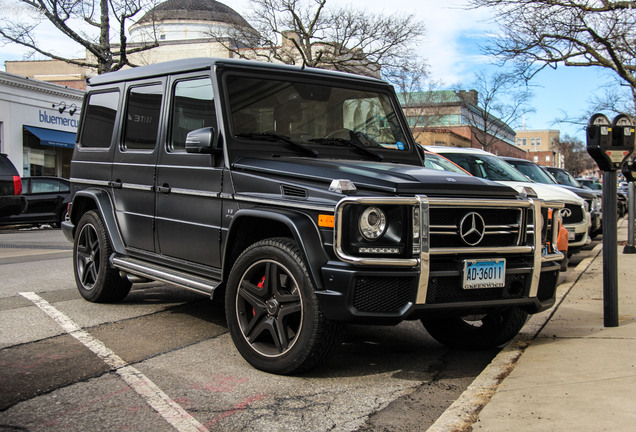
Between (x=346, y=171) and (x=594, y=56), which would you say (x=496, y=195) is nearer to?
(x=346, y=171)

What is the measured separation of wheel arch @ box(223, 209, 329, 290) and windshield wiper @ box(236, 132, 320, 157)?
758mm

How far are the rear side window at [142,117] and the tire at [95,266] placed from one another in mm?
934

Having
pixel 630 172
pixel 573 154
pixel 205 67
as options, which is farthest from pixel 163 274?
pixel 573 154

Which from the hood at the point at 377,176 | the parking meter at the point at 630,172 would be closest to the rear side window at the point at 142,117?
the hood at the point at 377,176

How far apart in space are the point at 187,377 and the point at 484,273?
2.09m

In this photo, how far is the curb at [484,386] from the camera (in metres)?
3.62

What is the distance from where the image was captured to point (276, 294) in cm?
450

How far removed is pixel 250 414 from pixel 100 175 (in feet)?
12.5

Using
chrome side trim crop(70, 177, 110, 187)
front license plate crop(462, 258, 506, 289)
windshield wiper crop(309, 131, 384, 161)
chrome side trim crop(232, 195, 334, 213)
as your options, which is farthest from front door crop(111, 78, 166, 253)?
front license plate crop(462, 258, 506, 289)

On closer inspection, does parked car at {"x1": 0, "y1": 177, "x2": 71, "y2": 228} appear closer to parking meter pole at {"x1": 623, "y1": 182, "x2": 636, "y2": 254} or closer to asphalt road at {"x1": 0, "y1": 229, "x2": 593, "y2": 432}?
asphalt road at {"x1": 0, "y1": 229, "x2": 593, "y2": 432}

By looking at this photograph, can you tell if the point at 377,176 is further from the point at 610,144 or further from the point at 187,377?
the point at 610,144

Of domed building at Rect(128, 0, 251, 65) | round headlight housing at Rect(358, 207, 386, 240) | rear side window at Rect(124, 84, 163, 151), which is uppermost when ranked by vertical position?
domed building at Rect(128, 0, 251, 65)

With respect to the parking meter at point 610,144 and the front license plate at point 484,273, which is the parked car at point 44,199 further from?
the front license plate at point 484,273

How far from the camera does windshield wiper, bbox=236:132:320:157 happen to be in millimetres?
5262
